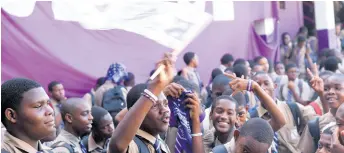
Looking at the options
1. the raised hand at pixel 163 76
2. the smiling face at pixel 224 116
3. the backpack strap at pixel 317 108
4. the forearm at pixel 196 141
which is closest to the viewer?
the raised hand at pixel 163 76

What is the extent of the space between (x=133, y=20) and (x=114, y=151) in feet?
6.04

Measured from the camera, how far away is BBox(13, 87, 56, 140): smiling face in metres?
2.53

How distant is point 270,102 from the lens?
13.5 feet

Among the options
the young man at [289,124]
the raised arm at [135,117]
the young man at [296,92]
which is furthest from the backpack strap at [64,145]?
the young man at [296,92]

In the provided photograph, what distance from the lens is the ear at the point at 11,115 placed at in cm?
254

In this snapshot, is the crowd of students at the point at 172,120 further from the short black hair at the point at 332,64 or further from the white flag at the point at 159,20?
the short black hair at the point at 332,64

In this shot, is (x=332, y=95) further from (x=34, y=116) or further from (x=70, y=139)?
(x=34, y=116)

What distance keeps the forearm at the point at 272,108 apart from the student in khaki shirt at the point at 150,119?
2.62ft

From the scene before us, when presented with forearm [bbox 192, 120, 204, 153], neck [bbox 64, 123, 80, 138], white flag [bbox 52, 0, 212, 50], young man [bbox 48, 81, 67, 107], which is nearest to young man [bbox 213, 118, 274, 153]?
forearm [bbox 192, 120, 204, 153]

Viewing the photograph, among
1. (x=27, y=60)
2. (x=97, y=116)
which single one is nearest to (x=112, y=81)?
(x=27, y=60)

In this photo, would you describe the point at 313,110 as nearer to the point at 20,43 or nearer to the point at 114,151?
the point at 114,151

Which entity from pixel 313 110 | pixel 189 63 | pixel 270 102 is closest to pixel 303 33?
pixel 189 63

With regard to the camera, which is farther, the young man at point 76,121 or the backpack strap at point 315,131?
the young man at point 76,121

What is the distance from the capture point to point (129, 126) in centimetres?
264
